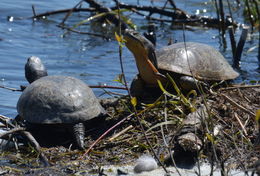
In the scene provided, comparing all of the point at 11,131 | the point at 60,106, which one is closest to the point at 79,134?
the point at 60,106

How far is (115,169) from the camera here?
4.48m

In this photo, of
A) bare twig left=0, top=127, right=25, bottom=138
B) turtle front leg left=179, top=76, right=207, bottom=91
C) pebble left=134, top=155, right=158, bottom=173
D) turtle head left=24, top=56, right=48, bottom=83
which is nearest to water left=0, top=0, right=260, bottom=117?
turtle head left=24, top=56, right=48, bottom=83

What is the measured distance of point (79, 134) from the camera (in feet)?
16.2

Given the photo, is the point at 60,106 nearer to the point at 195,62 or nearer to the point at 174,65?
the point at 174,65

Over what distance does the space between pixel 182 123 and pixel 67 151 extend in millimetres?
1007

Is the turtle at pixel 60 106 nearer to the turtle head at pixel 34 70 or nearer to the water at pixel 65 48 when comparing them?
the turtle head at pixel 34 70

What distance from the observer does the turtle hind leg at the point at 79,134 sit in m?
4.91

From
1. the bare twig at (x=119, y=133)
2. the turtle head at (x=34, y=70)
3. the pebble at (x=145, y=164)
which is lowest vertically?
the pebble at (x=145, y=164)

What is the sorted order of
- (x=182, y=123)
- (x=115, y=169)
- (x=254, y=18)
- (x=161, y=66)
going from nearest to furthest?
1. (x=115, y=169)
2. (x=182, y=123)
3. (x=161, y=66)
4. (x=254, y=18)

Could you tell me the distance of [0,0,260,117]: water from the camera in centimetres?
852

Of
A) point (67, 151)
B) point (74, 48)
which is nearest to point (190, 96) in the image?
point (67, 151)

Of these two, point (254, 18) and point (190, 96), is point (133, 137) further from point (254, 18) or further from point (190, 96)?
point (254, 18)

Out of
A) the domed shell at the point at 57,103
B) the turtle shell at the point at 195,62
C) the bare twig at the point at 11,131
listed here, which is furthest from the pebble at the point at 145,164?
the turtle shell at the point at 195,62

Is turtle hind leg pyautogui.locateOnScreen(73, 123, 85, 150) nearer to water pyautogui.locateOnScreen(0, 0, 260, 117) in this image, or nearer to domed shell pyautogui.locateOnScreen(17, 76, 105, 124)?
domed shell pyautogui.locateOnScreen(17, 76, 105, 124)
